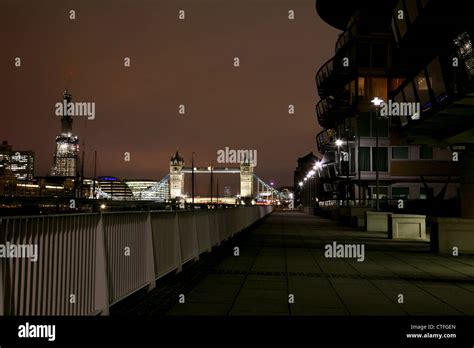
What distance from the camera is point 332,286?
11.6 meters

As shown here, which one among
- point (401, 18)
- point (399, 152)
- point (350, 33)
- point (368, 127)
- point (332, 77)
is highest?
point (350, 33)

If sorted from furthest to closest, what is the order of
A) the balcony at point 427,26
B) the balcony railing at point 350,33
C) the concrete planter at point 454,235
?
the balcony railing at point 350,33 → the concrete planter at point 454,235 → the balcony at point 427,26

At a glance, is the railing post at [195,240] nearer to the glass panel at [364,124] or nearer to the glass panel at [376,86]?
the glass panel at [364,124]

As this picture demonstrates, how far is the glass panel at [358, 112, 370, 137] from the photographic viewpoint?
63781 millimetres

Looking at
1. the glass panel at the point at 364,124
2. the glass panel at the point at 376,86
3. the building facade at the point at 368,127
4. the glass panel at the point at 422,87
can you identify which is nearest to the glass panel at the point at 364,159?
the building facade at the point at 368,127

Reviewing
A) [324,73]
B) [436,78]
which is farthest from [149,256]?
[324,73]

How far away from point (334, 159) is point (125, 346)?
7071 centimetres

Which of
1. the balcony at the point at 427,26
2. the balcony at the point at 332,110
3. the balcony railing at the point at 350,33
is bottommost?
the balcony at the point at 427,26

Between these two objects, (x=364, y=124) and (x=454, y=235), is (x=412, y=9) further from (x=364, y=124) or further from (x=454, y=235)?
(x=364, y=124)

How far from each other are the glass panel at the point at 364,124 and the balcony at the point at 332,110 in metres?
2.13

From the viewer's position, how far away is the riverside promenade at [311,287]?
9086 mm

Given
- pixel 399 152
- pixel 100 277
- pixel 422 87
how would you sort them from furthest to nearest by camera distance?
pixel 399 152 < pixel 422 87 < pixel 100 277

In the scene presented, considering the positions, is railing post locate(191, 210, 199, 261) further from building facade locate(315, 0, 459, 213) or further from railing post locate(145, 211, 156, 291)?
building facade locate(315, 0, 459, 213)

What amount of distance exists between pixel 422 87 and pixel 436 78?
2.06 metres
